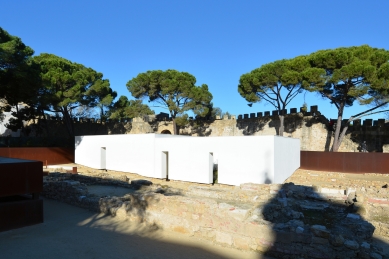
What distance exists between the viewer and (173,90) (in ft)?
95.3

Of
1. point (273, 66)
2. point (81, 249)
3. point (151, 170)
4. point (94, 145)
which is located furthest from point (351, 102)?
point (81, 249)

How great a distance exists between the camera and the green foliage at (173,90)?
29266 millimetres

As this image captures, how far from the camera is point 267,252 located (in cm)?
471

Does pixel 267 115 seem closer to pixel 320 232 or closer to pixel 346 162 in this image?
pixel 346 162

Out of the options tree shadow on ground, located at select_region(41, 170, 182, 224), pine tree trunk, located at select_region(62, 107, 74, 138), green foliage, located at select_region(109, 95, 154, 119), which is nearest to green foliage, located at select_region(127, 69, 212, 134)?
green foliage, located at select_region(109, 95, 154, 119)

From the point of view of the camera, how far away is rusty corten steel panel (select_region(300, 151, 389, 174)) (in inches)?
692

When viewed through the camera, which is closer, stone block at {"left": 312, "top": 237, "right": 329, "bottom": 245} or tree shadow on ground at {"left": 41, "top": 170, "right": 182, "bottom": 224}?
stone block at {"left": 312, "top": 237, "right": 329, "bottom": 245}

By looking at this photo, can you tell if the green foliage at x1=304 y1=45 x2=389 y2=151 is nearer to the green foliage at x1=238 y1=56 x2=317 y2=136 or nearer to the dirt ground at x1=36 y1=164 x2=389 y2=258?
the green foliage at x1=238 y1=56 x2=317 y2=136

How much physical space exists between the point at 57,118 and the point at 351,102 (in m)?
29.2

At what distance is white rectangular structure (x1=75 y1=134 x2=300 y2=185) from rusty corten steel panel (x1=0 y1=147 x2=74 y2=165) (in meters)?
4.06

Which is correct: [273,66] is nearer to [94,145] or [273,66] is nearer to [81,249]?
[94,145]

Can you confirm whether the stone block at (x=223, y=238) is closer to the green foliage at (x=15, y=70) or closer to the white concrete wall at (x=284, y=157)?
the white concrete wall at (x=284, y=157)

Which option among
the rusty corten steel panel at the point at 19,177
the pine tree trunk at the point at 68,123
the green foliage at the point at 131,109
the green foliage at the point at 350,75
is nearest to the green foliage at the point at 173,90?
the green foliage at the point at 131,109

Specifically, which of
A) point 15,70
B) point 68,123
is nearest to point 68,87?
point 68,123
